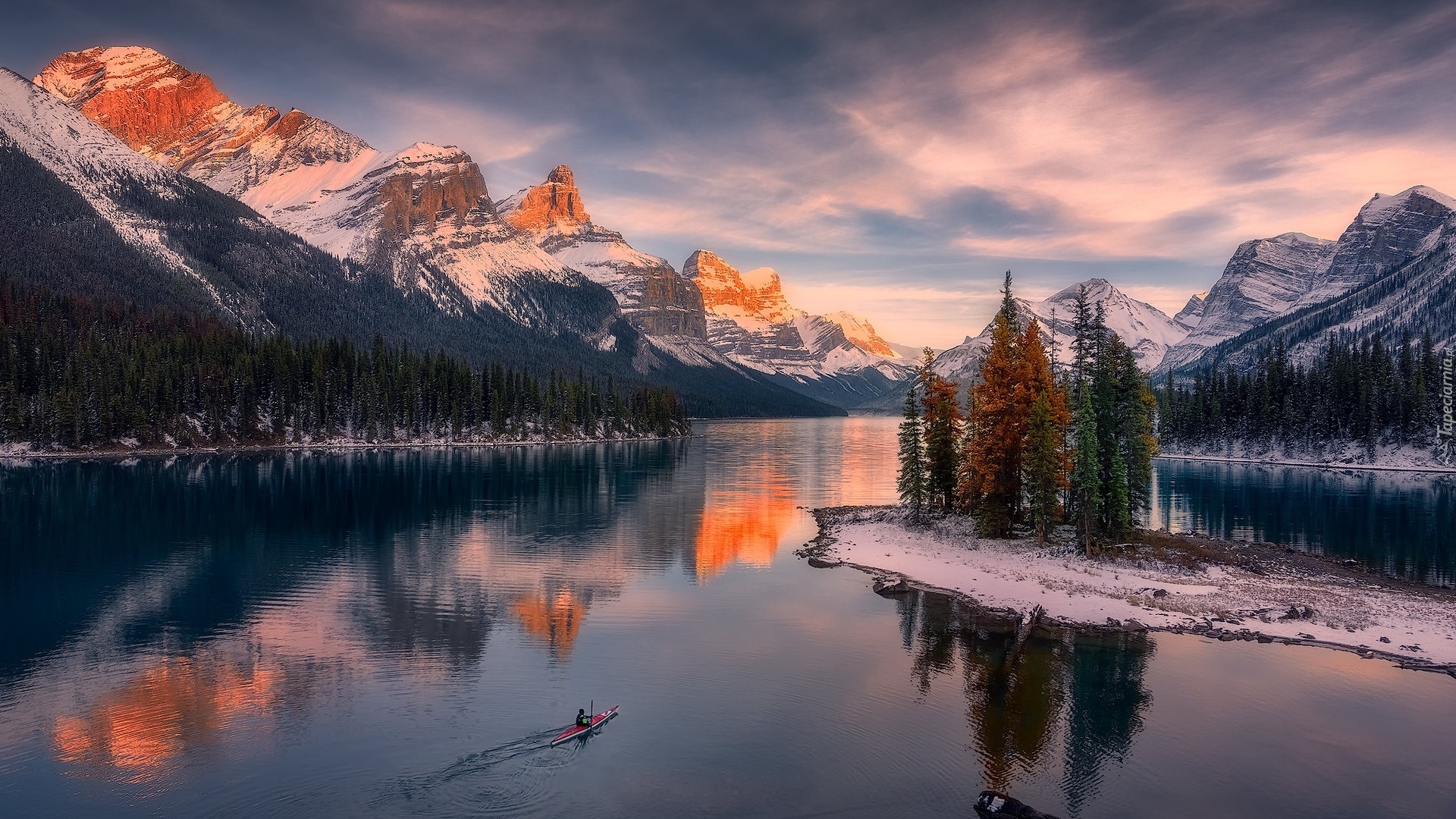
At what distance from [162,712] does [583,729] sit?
16756mm

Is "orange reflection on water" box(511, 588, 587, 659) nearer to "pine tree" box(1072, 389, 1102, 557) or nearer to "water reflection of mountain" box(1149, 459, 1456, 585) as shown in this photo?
"pine tree" box(1072, 389, 1102, 557)

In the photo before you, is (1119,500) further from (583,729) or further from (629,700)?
(583,729)

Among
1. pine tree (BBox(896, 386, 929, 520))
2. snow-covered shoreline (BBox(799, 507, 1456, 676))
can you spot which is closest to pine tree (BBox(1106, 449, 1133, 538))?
snow-covered shoreline (BBox(799, 507, 1456, 676))

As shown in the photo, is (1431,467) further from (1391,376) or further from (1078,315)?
(1078,315)

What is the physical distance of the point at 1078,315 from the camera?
72750 millimetres

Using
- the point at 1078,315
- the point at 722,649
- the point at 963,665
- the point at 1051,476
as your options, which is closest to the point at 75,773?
the point at 722,649

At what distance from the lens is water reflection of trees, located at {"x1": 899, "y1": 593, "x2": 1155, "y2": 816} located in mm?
29359

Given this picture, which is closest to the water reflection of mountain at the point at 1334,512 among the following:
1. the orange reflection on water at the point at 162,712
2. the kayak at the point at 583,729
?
the kayak at the point at 583,729

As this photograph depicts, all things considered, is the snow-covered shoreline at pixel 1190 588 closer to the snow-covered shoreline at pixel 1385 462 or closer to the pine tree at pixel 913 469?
the pine tree at pixel 913 469

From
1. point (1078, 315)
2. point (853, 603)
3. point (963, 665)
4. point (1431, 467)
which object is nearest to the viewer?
point (963, 665)

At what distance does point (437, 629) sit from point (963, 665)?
27903mm

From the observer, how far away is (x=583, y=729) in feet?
100

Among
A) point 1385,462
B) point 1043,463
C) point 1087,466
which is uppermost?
point 1043,463

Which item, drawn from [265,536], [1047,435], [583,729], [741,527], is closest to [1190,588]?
[1047,435]
